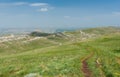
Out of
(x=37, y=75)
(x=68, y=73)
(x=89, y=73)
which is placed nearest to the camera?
(x=37, y=75)

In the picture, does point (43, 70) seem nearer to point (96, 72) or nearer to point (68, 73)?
point (68, 73)

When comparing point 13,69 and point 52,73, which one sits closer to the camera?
point 52,73

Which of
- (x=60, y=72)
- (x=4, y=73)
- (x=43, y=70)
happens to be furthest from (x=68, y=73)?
(x=4, y=73)

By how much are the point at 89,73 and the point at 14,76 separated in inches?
428

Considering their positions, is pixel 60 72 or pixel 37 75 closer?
pixel 37 75

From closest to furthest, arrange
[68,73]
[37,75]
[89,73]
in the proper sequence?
[37,75] < [68,73] < [89,73]

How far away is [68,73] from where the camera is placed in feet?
133

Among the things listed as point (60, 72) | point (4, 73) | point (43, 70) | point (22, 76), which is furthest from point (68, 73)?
point (4, 73)

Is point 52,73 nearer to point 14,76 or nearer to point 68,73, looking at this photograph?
point 68,73

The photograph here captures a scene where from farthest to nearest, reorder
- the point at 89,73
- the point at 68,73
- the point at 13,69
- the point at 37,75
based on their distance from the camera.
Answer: the point at 13,69 < the point at 89,73 < the point at 68,73 < the point at 37,75

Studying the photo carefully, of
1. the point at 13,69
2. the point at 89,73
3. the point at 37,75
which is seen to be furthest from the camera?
the point at 13,69

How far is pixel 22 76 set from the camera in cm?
4122

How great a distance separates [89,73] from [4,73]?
13215mm

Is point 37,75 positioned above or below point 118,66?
above
